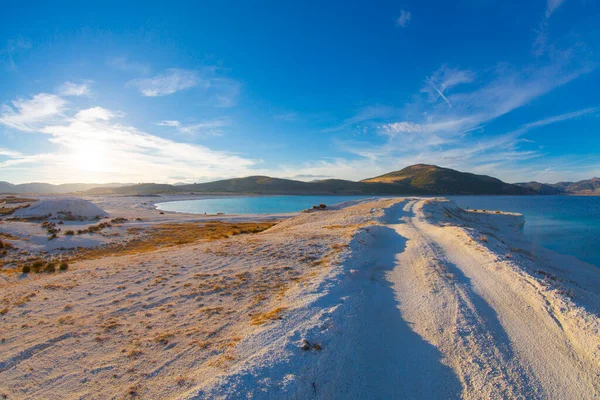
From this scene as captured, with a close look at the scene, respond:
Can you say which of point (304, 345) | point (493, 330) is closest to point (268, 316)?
point (304, 345)

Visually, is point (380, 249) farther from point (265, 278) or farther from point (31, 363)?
point (31, 363)

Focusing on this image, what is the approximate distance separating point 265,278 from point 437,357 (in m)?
6.95

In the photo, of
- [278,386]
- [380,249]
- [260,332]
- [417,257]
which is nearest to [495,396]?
[278,386]

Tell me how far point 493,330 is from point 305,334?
15.9ft

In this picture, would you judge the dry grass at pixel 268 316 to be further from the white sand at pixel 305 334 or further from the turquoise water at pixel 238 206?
the turquoise water at pixel 238 206

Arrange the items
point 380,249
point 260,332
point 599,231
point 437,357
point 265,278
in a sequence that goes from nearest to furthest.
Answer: point 437,357
point 260,332
point 265,278
point 380,249
point 599,231

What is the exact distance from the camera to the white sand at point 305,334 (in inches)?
206

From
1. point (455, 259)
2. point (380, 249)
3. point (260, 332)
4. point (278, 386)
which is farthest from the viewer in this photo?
point (380, 249)

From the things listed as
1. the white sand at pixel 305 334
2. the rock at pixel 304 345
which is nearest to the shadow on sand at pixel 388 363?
the white sand at pixel 305 334

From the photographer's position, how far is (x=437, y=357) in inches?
239

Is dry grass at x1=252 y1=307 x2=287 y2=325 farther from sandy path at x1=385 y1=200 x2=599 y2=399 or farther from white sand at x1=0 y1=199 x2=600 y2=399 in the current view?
sandy path at x1=385 y1=200 x2=599 y2=399

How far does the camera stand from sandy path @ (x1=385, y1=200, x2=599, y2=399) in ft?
17.3

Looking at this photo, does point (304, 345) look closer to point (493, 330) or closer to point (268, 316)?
point (268, 316)

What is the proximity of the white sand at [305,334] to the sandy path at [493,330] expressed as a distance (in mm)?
37
